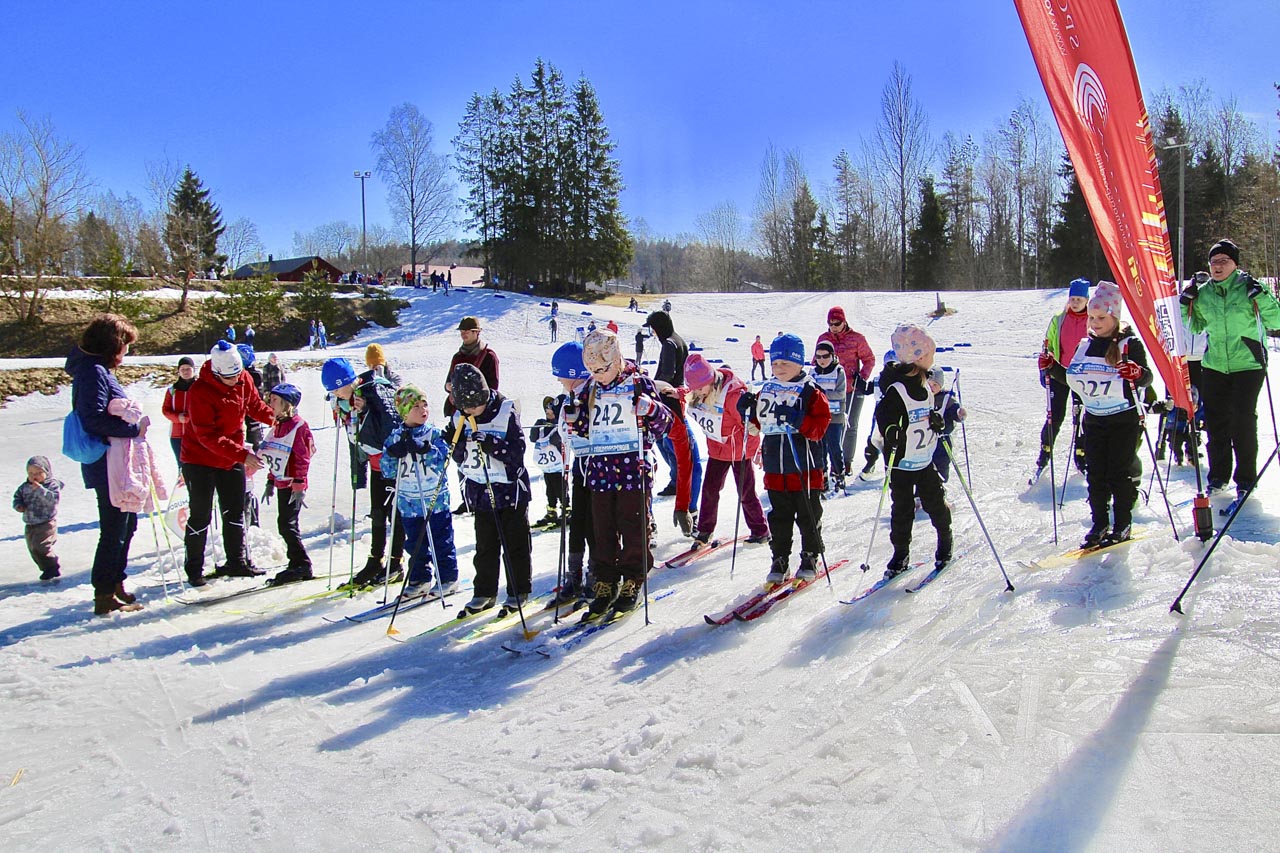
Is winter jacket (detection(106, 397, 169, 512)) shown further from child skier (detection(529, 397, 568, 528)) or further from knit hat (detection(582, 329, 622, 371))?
knit hat (detection(582, 329, 622, 371))

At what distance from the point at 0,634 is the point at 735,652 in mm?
5088

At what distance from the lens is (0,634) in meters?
5.51

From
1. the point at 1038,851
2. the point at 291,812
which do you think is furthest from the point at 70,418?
the point at 1038,851

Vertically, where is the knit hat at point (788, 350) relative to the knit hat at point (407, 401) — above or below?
above

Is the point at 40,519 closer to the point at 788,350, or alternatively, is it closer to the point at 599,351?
the point at 599,351

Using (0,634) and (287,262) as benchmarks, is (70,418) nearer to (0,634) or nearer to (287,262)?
(0,634)

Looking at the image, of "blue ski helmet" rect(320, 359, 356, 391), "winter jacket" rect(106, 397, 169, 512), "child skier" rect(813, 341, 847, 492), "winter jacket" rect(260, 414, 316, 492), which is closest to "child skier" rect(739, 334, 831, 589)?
"child skier" rect(813, 341, 847, 492)

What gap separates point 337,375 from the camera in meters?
6.58

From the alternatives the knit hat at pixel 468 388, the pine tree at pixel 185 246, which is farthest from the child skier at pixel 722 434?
the pine tree at pixel 185 246

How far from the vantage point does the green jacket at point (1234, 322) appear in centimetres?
582

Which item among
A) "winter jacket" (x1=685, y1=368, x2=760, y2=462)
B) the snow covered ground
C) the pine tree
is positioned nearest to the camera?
the snow covered ground

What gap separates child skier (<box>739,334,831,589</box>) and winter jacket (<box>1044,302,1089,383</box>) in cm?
289

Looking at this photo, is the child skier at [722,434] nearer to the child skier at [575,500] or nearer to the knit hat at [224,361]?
the child skier at [575,500]

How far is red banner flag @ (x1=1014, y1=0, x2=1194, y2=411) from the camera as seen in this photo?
3.81m
